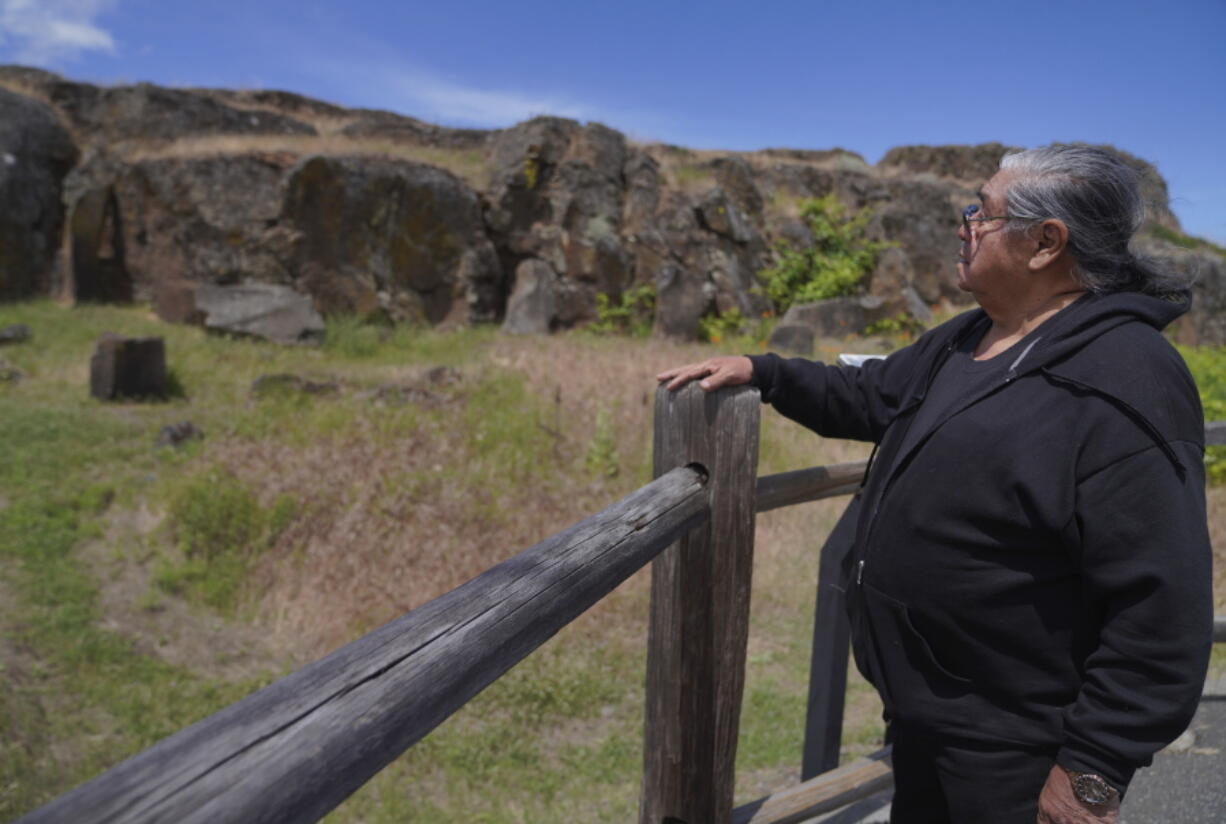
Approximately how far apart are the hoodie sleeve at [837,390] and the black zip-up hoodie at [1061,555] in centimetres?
43

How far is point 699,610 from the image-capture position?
212cm

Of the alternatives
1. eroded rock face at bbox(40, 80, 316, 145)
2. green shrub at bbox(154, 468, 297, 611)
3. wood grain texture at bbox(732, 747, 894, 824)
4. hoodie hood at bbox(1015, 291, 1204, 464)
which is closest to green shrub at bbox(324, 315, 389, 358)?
green shrub at bbox(154, 468, 297, 611)

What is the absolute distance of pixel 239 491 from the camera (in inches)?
285

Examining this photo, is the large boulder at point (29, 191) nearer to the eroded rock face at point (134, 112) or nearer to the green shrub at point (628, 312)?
the eroded rock face at point (134, 112)

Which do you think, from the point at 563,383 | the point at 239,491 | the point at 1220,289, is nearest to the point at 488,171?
the point at 563,383

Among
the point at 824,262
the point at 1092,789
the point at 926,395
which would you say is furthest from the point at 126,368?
the point at 824,262

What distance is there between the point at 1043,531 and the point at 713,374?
0.80 metres

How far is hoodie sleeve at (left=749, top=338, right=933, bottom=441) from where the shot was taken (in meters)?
2.22

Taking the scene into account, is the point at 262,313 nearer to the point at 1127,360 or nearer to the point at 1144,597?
the point at 1127,360

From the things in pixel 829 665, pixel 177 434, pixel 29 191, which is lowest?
pixel 177 434

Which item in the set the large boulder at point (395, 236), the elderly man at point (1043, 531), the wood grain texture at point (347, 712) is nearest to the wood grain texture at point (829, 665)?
the elderly man at point (1043, 531)

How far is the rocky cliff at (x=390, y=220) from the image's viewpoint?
1513 cm

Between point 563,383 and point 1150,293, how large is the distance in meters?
8.58

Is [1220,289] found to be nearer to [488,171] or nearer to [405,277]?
[488,171]
